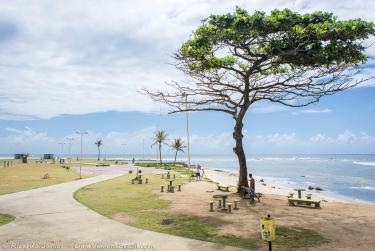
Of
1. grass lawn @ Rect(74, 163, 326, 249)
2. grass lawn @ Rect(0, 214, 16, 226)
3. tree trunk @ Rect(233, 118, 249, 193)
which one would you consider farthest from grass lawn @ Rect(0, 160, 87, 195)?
tree trunk @ Rect(233, 118, 249, 193)

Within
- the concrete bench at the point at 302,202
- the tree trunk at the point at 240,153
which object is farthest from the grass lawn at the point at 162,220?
the concrete bench at the point at 302,202

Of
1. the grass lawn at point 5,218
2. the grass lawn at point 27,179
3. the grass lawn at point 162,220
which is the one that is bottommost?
the grass lawn at point 162,220

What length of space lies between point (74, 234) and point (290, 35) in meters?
14.5

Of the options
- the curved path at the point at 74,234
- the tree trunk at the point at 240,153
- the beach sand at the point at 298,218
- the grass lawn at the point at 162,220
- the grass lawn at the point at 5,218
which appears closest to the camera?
the curved path at the point at 74,234

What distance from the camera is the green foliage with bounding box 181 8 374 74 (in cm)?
1748

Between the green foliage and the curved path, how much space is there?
11.1m

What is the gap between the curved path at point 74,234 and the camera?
11383 mm

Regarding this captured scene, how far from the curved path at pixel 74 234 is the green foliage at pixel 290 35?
11.1 m

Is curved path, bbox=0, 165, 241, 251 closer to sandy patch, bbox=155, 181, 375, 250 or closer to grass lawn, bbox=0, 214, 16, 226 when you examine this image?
grass lawn, bbox=0, 214, 16, 226

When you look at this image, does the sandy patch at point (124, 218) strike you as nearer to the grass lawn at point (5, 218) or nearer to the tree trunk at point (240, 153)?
the grass lawn at point (5, 218)

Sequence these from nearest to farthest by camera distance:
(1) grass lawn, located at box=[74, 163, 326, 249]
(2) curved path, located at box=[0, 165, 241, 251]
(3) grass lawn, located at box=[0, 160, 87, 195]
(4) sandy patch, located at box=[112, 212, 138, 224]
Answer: (2) curved path, located at box=[0, 165, 241, 251]
(1) grass lawn, located at box=[74, 163, 326, 249]
(4) sandy patch, located at box=[112, 212, 138, 224]
(3) grass lawn, located at box=[0, 160, 87, 195]

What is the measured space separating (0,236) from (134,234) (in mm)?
4855

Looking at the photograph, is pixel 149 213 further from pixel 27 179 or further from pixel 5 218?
pixel 27 179

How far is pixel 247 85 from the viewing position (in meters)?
23.2
